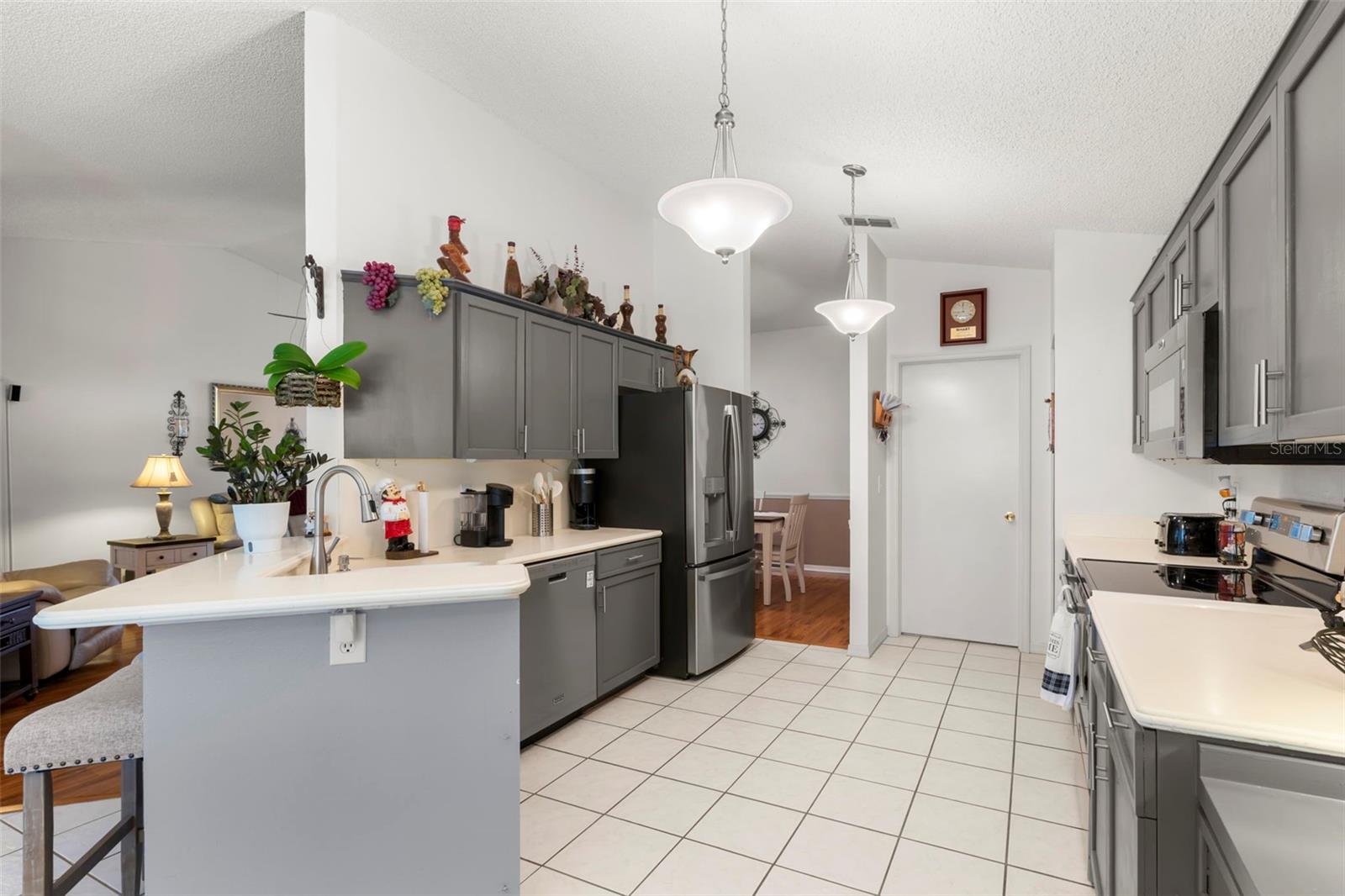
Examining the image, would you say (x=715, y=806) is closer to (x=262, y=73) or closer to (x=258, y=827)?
(x=258, y=827)

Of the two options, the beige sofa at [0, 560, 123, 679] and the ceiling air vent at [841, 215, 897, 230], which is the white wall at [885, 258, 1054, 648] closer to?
the ceiling air vent at [841, 215, 897, 230]

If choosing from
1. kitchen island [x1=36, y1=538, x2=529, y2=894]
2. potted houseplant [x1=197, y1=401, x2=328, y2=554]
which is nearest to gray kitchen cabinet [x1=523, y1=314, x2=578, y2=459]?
potted houseplant [x1=197, y1=401, x2=328, y2=554]

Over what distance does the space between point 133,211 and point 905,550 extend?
238 inches

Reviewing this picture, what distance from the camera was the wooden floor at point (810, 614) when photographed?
201 inches

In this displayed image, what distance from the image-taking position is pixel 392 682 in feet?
5.40

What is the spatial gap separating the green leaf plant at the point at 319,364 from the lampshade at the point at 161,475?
3.68 metres

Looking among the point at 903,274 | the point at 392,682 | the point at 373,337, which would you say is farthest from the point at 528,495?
the point at 903,274

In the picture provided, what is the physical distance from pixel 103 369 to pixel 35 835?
16.9ft

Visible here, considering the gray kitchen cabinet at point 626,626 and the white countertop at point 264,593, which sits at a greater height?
the white countertop at point 264,593

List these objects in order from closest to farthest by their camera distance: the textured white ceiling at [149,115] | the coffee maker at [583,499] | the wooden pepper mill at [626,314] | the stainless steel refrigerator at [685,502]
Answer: the textured white ceiling at [149,115] → the stainless steel refrigerator at [685,502] → the coffee maker at [583,499] → the wooden pepper mill at [626,314]

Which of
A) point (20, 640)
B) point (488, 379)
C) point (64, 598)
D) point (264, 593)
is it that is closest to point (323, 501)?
point (264, 593)

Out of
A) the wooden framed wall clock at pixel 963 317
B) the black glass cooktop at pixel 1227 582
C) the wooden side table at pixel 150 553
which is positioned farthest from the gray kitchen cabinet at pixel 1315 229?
the wooden side table at pixel 150 553

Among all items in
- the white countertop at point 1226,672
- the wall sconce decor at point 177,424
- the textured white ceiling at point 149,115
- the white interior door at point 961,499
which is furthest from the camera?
the wall sconce decor at point 177,424

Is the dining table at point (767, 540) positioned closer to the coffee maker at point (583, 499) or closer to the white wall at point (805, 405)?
the white wall at point (805, 405)
